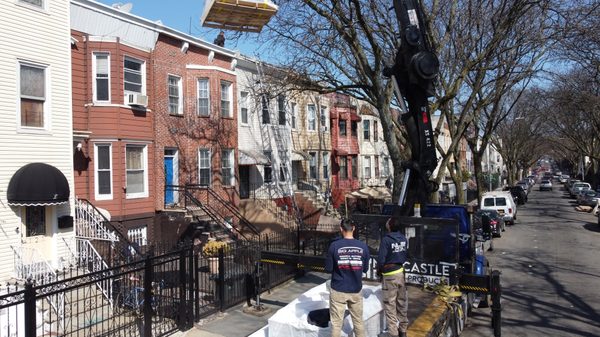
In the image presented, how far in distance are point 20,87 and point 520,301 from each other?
13.8 m

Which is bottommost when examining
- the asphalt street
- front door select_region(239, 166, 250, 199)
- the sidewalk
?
the asphalt street

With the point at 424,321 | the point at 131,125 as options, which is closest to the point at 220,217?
the point at 131,125

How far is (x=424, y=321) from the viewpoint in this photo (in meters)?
7.33

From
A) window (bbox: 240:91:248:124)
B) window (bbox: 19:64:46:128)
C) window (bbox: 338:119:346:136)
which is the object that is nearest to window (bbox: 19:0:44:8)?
window (bbox: 19:64:46:128)

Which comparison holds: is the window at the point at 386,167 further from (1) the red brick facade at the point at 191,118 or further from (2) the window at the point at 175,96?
(2) the window at the point at 175,96

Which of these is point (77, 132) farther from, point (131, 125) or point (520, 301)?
point (520, 301)

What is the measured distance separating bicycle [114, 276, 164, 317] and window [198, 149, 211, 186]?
32.6 feet

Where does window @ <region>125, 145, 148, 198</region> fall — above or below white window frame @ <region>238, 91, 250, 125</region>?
below

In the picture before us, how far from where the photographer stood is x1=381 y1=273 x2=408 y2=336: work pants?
661cm

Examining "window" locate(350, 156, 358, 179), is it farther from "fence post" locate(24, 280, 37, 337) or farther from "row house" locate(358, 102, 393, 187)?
"fence post" locate(24, 280, 37, 337)

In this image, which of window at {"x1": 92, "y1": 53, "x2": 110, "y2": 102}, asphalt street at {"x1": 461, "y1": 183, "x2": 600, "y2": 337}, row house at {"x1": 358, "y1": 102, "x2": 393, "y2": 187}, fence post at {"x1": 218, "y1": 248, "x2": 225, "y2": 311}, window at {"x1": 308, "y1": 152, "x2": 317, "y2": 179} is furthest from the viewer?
row house at {"x1": 358, "y1": 102, "x2": 393, "y2": 187}

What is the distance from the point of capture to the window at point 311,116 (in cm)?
3057

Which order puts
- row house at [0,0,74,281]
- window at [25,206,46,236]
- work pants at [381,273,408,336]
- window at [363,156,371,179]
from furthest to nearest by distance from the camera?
window at [363,156,371,179] → window at [25,206,46,236] → row house at [0,0,74,281] → work pants at [381,273,408,336]

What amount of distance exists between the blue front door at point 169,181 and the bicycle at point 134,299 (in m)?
8.33
